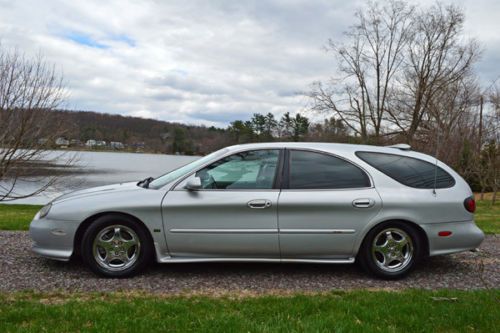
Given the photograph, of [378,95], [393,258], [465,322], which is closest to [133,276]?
[393,258]

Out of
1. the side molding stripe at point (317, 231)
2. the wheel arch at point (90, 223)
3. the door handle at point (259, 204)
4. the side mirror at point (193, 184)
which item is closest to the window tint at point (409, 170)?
the side molding stripe at point (317, 231)

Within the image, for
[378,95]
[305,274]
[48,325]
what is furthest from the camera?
[378,95]

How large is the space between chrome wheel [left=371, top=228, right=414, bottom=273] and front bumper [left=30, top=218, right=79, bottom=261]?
10.9 feet

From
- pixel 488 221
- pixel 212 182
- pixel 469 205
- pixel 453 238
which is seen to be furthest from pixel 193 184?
pixel 488 221

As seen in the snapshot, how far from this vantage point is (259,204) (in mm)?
4871

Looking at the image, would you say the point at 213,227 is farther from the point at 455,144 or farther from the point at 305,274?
the point at 455,144

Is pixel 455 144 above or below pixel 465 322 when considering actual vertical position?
above

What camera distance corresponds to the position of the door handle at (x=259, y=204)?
4867mm

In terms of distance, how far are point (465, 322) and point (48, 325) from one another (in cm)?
324

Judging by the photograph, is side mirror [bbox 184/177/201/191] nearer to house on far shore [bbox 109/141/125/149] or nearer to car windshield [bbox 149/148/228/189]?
car windshield [bbox 149/148/228/189]

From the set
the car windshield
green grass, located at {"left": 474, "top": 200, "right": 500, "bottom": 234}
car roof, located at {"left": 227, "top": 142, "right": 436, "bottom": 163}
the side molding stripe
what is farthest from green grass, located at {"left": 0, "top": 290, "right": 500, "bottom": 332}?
green grass, located at {"left": 474, "top": 200, "right": 500, "bottom": 234}

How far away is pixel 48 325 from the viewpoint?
338cm

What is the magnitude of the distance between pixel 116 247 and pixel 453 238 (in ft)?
12.3

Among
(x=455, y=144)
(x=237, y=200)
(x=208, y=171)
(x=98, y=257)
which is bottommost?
(x=98, y=257)
